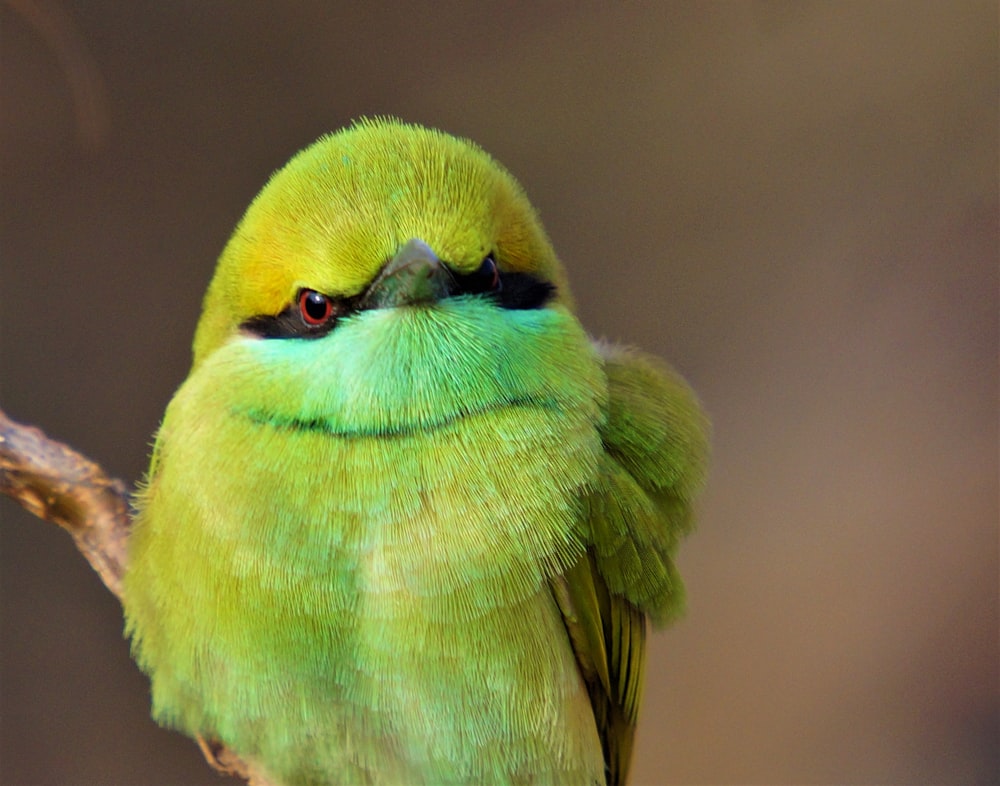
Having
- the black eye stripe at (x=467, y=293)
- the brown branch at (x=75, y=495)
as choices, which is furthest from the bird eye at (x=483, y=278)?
the brown branch at (x=75, y=495)

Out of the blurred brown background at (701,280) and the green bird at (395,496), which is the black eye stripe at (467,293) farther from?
the blurred brown background at (701,280)

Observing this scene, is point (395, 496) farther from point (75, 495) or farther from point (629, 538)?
point (75, 495)

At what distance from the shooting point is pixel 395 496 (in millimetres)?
859

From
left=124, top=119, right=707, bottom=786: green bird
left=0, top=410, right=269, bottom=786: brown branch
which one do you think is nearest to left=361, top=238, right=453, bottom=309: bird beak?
left=124, top=119, right=707, bottom=786: green bird

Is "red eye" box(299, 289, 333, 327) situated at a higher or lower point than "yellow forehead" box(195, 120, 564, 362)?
lower

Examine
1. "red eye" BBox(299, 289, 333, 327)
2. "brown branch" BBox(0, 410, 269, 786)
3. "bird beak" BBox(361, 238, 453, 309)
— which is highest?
"bird beak" BBox(361, 238, 453, 309)

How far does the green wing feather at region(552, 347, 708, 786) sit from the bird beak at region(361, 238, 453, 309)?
251 mm

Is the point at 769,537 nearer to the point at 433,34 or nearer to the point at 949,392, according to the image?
the point at 949,392

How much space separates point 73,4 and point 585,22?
2.07 feet

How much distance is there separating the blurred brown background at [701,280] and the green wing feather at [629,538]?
0.41ft

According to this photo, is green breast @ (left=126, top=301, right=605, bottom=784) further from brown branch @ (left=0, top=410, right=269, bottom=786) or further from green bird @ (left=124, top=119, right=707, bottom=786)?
brown branch @ (left=0, top=410, right=269, bottom=786)

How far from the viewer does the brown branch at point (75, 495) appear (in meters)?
0.96

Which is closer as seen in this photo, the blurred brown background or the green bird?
the green bird

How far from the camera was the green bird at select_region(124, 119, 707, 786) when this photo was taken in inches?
33.8
